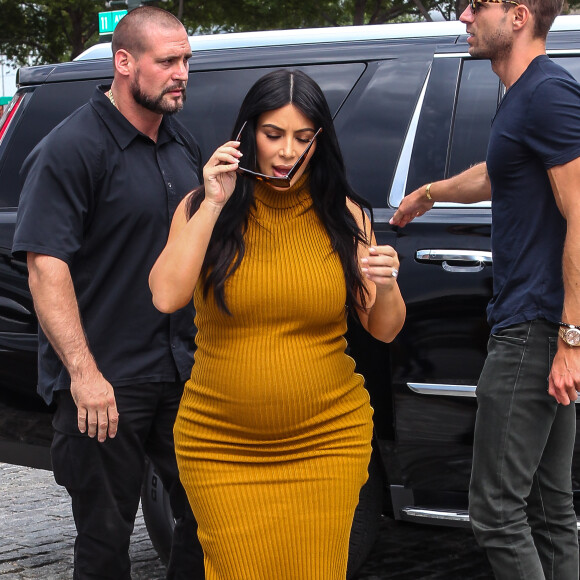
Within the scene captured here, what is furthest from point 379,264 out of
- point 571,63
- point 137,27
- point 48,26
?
point 48,26

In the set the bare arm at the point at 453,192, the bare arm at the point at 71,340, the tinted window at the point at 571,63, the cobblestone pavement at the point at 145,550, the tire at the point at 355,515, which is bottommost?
the cobblestone pavement at the point at 145,550

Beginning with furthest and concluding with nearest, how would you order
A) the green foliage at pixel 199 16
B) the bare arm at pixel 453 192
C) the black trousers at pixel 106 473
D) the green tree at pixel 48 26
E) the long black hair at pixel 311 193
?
the green tree at pixel 48 26
the green foliage at pixel 199 16
the bare arm at pixel 453 192
the black trousers at pixel 106 473
the long black hair at pixel 311 193

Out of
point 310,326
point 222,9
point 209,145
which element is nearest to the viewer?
point 310,326

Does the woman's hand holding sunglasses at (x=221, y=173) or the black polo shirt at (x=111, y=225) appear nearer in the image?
the woman's hand holding sunglasses at (x=221, y=173)

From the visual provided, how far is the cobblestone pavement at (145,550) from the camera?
4359 millimetres

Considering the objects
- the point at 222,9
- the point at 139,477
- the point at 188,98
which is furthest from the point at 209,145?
the point at 222,9

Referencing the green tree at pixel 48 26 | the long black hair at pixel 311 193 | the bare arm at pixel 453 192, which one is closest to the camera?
the long black hair at pixel 311 193

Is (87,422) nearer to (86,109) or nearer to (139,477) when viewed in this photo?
(139,477)

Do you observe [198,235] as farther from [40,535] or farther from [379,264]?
[40,535]

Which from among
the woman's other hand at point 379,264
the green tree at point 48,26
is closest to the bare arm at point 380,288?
the woman's other hand at point 379,264

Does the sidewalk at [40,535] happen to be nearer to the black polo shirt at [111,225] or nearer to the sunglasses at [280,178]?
the black polo shirt at [111,225]

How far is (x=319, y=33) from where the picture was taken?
4.07 meters

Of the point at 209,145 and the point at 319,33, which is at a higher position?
the point at 319,33

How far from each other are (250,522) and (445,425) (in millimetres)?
926
